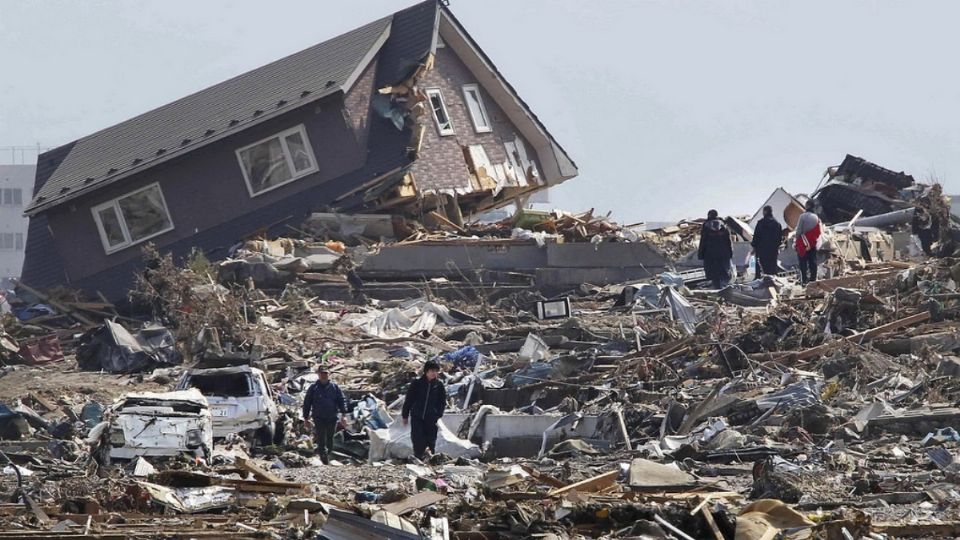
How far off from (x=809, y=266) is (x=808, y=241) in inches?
24.8

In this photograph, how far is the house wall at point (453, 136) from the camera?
1607 inches

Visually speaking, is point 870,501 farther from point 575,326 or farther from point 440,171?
point 440,171

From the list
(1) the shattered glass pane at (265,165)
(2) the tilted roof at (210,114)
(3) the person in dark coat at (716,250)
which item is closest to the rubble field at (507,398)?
(3) the person in dark coat at (716,250)

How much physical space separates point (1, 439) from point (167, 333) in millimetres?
7241

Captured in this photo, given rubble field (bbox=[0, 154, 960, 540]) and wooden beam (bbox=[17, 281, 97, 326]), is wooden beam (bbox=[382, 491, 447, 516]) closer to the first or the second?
rubble field (bbox=[0, 154, 960, 540])

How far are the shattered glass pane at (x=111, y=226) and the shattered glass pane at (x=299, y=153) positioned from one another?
438 centimetres

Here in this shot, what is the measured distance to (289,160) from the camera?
4041cm

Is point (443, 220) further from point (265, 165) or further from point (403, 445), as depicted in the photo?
point (403, 445)

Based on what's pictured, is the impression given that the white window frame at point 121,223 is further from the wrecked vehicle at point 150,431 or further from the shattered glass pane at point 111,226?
the wrecked vehicle at point 150,431

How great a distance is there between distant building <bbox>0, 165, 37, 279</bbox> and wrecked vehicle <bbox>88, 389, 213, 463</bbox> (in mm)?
98770

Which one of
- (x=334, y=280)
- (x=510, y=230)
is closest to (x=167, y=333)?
(x=334, y=280)

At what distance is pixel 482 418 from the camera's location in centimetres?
2309

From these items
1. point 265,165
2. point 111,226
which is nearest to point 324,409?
point 265,165

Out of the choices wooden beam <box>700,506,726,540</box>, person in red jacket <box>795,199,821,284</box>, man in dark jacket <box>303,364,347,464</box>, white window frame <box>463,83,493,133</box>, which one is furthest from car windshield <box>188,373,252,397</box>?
white window frame <box>463,83,493,133</box>
